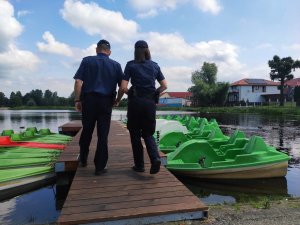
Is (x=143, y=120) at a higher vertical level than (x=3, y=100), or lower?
lower

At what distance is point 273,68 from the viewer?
61.3 meters

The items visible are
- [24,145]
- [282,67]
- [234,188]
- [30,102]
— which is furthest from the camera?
[30,102]

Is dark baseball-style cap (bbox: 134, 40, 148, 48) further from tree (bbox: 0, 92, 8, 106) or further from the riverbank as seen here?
tree (bbox: 0, 92, 8, 106)

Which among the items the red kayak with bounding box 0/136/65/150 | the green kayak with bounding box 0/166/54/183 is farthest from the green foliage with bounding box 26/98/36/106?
the green kayak with bounding box 0/166/54/183

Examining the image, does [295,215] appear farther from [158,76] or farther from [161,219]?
[158,76]

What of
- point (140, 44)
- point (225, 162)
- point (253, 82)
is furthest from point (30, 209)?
point (253, 82)

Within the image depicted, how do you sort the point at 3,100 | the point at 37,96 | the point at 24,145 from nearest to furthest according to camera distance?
the point at 24,145 → the point at 3,100 → the point at 37,96

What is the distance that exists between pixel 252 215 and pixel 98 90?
111 inches

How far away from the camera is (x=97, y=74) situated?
5.18 metres

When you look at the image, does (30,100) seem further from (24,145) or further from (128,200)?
(128,200)

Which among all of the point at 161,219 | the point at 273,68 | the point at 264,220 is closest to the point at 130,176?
the point at 161,219

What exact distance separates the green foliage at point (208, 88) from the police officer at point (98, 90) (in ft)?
230

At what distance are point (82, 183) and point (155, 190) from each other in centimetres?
113

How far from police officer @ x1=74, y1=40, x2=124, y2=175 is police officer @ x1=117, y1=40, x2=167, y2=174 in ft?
0.69
